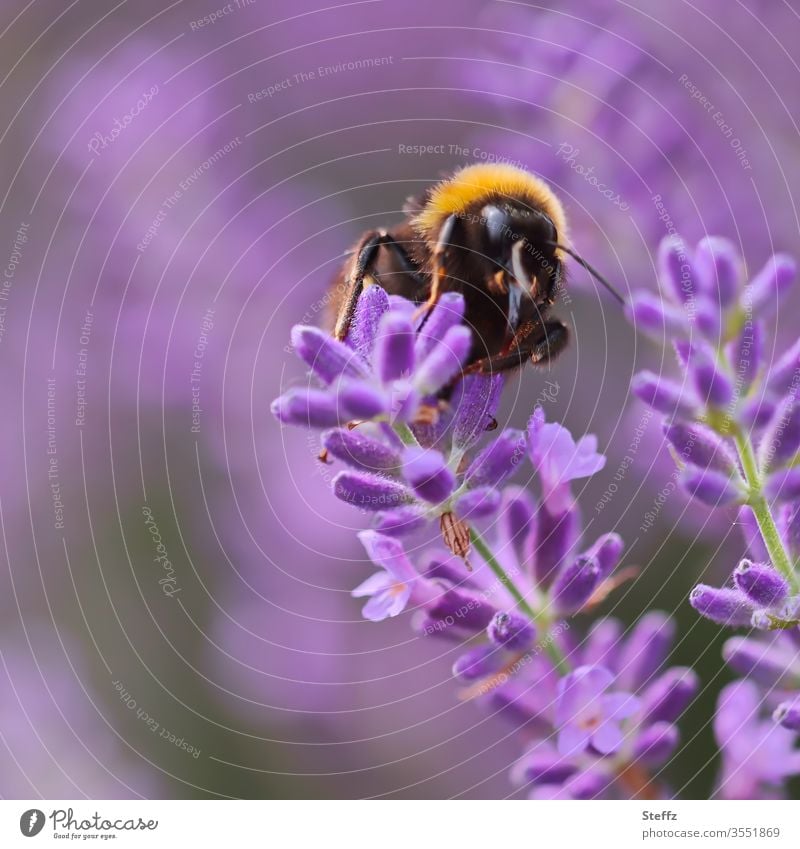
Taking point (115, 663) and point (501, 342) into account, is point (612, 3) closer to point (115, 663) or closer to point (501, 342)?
point (501, 342)

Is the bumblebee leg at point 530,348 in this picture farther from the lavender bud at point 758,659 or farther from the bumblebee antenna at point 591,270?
the lavender bud at point 758,659

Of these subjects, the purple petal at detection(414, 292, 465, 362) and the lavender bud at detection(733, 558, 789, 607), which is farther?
the purple petal at detection(414, 292, 465, 362)

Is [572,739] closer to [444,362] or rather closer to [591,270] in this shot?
[444,362]

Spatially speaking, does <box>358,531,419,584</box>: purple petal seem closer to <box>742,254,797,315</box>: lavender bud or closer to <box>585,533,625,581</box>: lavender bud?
<box>585,533,625,581</box>: lavender bud

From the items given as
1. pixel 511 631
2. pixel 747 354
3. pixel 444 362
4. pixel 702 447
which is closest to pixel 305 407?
pixel 444 362

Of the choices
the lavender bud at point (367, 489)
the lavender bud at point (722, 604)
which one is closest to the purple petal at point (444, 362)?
the lavender bud at point (367, 489)

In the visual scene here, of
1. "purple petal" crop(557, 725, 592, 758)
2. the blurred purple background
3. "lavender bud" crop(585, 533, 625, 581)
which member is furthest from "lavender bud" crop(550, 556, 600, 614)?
the blurred purple background
